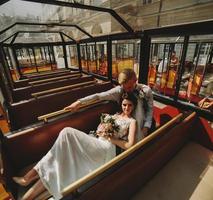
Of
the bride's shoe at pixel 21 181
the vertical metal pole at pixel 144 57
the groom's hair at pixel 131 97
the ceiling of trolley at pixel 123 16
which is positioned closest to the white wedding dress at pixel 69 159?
the bride's shoe at pixel 21 181

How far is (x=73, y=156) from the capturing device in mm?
1058

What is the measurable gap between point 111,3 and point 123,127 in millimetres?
9183

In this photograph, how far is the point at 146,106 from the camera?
141 centimetres

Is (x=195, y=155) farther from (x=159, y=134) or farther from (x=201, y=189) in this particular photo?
(x=159, y=134)

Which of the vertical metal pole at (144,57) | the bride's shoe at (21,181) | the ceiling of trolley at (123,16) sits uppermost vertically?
the ceiling of trolley at (123,16)

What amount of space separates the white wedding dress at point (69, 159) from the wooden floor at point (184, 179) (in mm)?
468

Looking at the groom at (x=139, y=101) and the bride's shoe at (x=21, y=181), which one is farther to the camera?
the groom at (x=139, y=101)

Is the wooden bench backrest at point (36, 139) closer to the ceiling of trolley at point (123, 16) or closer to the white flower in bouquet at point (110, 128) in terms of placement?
the white flower in bouquet at point (110, 128)

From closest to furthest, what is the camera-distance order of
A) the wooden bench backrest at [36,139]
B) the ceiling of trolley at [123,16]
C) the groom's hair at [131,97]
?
the wooden bench backrest at [36,139], the groom's hair at [131,97], the ceiling of trolley at [123,16]

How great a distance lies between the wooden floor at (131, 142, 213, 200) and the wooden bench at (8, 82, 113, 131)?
1577mm

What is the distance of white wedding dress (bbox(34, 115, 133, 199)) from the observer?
98 cm

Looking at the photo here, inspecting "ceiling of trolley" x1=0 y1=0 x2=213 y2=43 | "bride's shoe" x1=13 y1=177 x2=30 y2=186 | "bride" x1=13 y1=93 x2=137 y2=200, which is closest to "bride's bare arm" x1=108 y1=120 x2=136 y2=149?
"bride" x1=13 y1=93 x2=137 y2=200

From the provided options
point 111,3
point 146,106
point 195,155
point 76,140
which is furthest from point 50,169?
point 111,3

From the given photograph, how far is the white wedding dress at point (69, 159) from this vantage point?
982 mm
